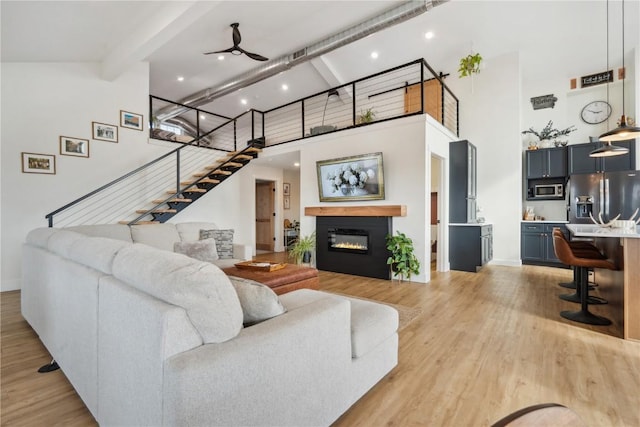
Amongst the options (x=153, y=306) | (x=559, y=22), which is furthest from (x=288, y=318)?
(x=559, y=22)

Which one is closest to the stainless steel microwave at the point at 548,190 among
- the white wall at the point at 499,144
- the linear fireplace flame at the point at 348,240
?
the white wall at the point at 499,144

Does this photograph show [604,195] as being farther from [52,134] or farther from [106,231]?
[52,134]

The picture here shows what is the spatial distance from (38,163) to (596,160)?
969cm

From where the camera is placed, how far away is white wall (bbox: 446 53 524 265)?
5918mm

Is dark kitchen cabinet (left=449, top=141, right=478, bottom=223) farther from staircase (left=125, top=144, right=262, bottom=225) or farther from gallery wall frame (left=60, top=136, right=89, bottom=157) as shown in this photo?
gallery wall frame (left=60, top=136, right=89, bottom=157)

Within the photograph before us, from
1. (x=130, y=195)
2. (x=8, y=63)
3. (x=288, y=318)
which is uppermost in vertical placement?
(x=8, y=63)

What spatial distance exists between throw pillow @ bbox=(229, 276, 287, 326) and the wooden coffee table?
1591 millimetres

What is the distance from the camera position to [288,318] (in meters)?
1.28

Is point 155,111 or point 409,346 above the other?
point 155,111

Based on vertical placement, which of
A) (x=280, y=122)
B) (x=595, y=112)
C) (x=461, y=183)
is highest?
(x=280, y=122)

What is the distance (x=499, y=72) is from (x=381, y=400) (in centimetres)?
679

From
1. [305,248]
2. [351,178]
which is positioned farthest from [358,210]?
[305,248]

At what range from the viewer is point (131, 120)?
5676mm

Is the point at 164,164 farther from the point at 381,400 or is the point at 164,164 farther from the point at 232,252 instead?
the point at 381,400
